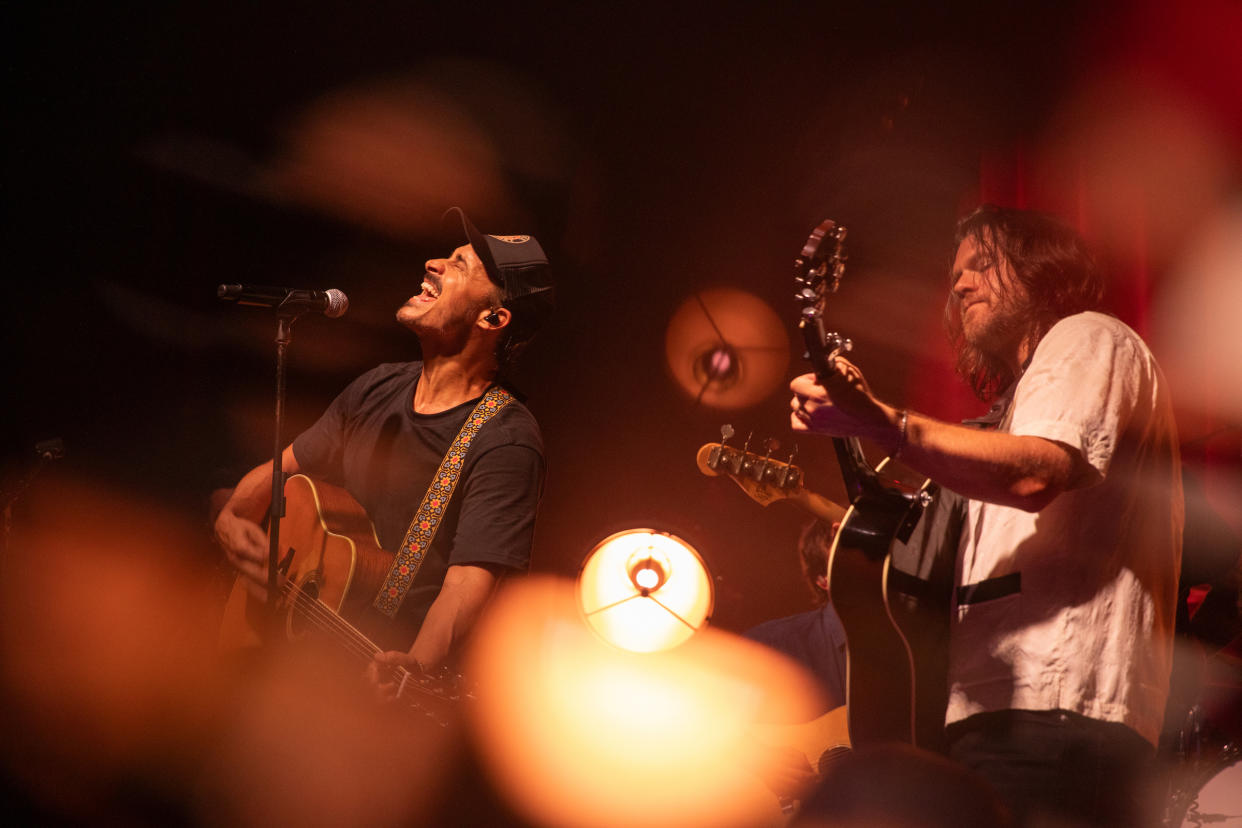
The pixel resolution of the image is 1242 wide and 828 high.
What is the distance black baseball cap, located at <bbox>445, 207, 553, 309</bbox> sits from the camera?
3262 millimetres

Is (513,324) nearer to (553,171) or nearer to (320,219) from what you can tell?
(320,219)

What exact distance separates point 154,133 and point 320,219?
0.74 meters

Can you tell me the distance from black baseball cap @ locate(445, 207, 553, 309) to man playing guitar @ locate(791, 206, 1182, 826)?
1.65 m

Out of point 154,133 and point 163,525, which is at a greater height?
point 154,133

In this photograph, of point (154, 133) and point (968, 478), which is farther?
point (154, 133)

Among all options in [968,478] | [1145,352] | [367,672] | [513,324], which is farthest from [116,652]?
[1145,352]

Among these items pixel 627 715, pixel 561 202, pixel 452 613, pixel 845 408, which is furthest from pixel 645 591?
pixel 845 408

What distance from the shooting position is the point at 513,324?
3.28 meters

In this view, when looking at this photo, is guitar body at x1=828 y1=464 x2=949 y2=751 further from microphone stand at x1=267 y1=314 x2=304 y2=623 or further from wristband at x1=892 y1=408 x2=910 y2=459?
microphone stand at x1=267 y1=314 x2=304 y2=623

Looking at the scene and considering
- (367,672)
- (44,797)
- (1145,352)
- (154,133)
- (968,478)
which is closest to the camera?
(968,478)

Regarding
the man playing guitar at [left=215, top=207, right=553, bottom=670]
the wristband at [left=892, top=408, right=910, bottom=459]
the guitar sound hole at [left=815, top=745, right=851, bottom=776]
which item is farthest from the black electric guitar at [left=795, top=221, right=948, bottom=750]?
the guitar sound hole at [left=815, top=745, right=851, bottom=776]

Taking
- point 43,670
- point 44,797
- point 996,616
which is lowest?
point 44,797

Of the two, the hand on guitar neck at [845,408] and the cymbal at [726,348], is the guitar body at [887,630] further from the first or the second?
the cymbal at [726,348]

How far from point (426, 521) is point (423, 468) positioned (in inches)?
7.7
